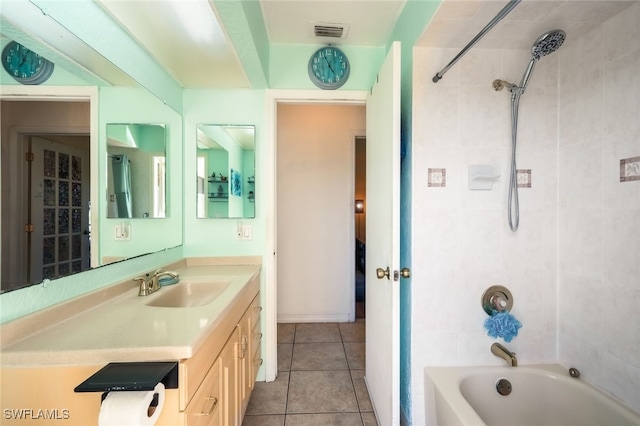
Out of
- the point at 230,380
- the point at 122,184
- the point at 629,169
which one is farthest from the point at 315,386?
the point at 629,169

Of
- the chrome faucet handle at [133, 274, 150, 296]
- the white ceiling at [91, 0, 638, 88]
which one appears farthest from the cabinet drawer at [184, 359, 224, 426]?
the white ceiling at [91, 0, 638, 88]

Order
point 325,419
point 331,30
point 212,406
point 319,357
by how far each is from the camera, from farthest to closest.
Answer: point 319,357, point 331,30, point 325,419, point 212,406

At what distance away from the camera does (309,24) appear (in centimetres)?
164

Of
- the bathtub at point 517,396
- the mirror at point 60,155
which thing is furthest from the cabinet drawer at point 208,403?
the bathtub at point 517,396

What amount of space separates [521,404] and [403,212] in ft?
3.78

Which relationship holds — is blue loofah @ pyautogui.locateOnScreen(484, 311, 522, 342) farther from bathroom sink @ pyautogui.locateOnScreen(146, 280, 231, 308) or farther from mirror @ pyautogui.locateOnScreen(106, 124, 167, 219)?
mirror @ pyautogui.locateOnScreen(106, 124, 167, 219)

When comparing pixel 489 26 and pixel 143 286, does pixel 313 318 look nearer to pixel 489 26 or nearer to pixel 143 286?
pixel 143 286

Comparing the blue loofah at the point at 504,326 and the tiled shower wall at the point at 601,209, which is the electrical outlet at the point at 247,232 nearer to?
the blue loofah at the point at 504,326

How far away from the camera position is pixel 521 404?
51.9 inches

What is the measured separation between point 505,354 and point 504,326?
18cm

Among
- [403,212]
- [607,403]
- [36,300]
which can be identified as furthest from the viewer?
[403,212]

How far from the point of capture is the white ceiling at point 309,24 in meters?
1.10

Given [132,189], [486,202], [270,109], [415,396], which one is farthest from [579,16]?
[132,189]

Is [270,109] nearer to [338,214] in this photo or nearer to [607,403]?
[338,214]
